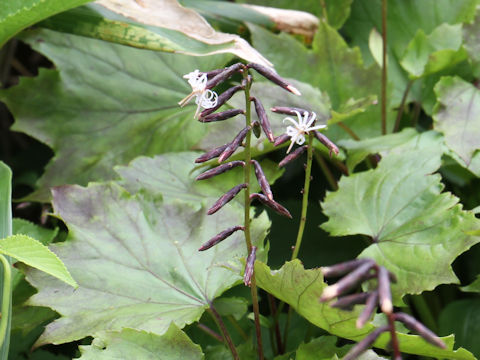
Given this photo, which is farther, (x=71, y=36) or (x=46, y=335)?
(x=71, y=36)

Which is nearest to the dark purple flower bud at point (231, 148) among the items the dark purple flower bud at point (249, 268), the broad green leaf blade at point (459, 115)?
the dark purple flower bud at point (249, 268)

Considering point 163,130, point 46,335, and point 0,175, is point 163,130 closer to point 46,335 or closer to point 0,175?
point 0,175

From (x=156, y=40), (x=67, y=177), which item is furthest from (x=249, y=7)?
(x=67, y=177)

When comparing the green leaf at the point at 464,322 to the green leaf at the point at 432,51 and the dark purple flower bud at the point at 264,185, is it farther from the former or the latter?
the dark purple flower bud at the point at 264,185

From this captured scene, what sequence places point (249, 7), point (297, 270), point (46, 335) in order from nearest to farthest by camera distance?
point (297, 270) < point (46, 335) < point (249, 7)

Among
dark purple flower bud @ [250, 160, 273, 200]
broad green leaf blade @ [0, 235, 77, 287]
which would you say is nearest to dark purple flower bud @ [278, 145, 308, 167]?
dark purple flower bud @ [250, 160, 273, 200]

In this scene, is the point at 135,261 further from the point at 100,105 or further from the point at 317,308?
the point at 100,105
